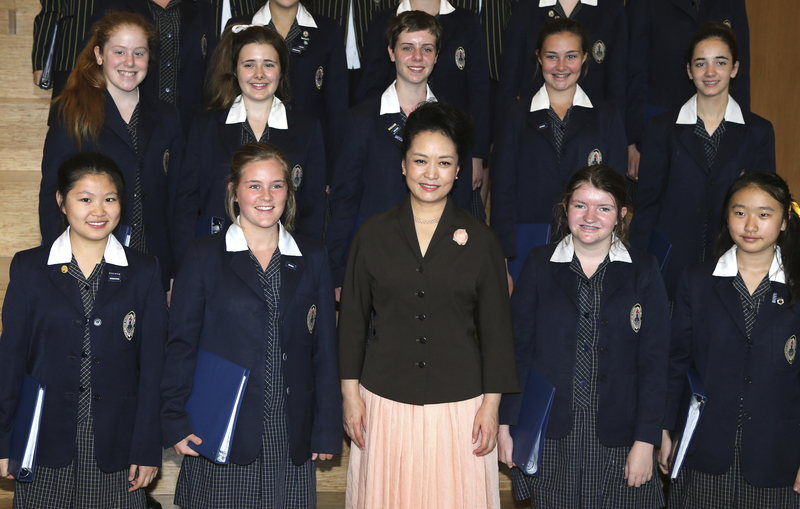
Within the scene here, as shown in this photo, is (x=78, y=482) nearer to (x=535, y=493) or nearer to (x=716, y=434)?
(x=535, y=493)

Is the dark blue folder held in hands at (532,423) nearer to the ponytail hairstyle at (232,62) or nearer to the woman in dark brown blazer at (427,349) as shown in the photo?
the woman in dark brown blazer at (427,349)

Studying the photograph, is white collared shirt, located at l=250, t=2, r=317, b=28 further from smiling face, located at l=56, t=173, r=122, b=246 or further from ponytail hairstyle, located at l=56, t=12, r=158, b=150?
smiling face, located at l=56, t=173, r=122, b=246

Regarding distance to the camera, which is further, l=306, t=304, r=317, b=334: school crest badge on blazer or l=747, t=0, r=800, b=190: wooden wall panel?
l=747, t=0, r=800, b=190: wooden wall panel

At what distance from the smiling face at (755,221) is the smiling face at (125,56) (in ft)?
8.53

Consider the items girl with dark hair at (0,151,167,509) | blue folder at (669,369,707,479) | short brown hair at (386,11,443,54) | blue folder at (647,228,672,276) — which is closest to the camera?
girl with dark hair at (0,151,167,509)

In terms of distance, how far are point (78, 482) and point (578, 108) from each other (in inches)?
106

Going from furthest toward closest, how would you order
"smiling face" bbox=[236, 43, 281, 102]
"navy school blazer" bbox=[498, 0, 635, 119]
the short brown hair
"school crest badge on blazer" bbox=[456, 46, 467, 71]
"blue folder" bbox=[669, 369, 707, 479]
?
"navy school blazer" bbox=[498, 0, 635, 119] < "school crest badge on blazer" bbox=[456, 46, 467, 71] < the short brown hair < "smiling face" bbox=[236, 43, 281, 102] < "blue folder" bbox=[669, 369, 707, 479]

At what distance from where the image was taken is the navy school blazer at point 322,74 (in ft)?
13.4

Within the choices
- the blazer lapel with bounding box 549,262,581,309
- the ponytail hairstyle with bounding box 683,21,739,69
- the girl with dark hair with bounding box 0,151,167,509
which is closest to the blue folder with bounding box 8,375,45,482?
the girl with dark hair with bounding box 0,151,167,509

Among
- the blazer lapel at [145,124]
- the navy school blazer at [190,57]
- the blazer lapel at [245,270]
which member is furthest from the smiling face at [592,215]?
the navy school blazer at [190,57]

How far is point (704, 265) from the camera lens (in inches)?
129

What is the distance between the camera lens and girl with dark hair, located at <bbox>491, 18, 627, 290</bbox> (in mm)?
3770

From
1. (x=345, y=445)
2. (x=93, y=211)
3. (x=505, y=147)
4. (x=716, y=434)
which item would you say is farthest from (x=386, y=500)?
(x=505, y=147)

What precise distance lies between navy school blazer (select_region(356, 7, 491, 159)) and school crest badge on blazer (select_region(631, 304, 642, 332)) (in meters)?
1.38
